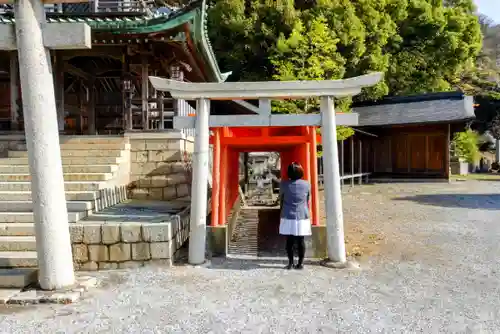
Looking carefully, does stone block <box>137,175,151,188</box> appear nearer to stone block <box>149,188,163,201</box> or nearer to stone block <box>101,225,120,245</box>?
stone block <box>149,188,163,201</box>

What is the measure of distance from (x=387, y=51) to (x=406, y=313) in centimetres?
2621

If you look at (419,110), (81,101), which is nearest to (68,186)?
(81,101)

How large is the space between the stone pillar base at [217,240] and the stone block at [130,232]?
143 cm

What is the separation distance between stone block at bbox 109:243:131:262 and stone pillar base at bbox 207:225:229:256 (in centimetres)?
154

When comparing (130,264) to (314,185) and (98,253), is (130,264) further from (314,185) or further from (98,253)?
(314,185)

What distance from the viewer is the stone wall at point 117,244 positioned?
6.14 m

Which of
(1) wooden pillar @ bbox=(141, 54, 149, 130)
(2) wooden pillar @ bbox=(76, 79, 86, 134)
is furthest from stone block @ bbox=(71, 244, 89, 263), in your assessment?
(2) wooden pillar @ bbox=(76, 79, 86, 134)

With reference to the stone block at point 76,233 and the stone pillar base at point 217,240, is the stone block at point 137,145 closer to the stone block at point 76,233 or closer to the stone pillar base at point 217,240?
the stone pillar base at point 217,240

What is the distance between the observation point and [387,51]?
2798 centimetres

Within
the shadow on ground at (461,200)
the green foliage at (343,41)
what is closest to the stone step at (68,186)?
the green foliage at (343,41)

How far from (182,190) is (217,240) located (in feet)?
10.4

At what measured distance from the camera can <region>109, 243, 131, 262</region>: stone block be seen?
6160 mm

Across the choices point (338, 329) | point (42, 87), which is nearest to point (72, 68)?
point (42, 87)

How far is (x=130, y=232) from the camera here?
614 cm
